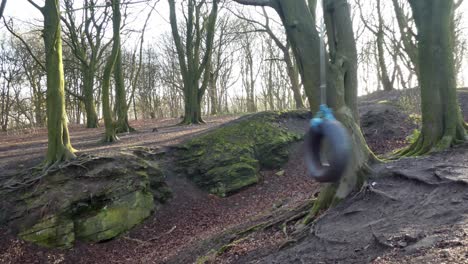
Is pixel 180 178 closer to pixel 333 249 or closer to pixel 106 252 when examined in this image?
pixel 106 252

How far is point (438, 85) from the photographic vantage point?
24.0ft

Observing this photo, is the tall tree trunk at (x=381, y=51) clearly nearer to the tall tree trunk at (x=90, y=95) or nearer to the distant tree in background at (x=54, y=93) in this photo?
the distant tree in background at (x=54, y=93)

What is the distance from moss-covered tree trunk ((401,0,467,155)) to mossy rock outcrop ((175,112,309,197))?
216 inches

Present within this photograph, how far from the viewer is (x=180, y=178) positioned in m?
11.6

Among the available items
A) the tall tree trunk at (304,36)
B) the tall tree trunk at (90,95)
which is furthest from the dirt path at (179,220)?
the tall tree trunk at (90,95)

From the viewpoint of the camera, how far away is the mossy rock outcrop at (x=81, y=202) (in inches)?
352

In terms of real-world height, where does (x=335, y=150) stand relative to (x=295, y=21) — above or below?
below

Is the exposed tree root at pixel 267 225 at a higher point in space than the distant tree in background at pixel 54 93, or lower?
lower

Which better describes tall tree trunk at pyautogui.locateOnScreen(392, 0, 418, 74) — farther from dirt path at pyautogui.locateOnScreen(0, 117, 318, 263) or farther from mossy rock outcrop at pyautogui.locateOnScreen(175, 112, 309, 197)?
dirt path at pyautogui.locateOnScreen(0, 117, 318, 263)

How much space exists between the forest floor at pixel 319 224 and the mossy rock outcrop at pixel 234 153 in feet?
1.32

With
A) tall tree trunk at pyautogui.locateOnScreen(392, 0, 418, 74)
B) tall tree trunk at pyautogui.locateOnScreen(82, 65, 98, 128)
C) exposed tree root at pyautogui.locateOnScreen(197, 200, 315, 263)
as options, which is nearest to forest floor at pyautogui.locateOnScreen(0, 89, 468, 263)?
exposed tree root at pyautogui.locateOnScreen(197, 200, 315, 263)

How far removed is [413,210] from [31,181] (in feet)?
29.2

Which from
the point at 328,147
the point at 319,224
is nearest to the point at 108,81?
the point at 319,224

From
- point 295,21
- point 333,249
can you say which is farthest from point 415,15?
point 333,249
